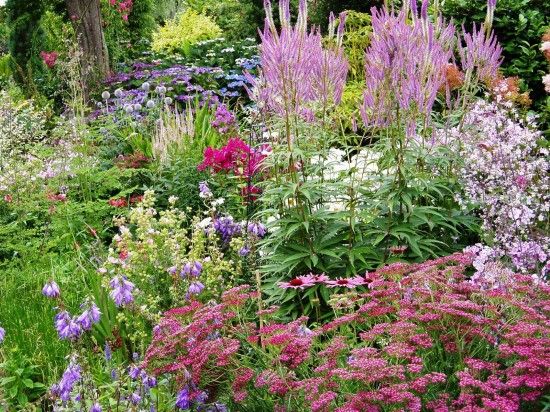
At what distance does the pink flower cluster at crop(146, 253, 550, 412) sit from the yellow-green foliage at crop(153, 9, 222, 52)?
1517 cm

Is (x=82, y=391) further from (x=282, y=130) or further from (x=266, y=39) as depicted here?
(x=282, y=130)

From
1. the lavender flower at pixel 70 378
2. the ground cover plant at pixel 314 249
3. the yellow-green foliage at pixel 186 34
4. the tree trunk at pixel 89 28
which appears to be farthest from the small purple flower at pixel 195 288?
the yellow-green foliage at pixel 186 34

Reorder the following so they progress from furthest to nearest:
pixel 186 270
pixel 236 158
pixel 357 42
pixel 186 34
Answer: pixel 186 34 → pixel 357 42 → pixel 236 158 → pixel 186 270

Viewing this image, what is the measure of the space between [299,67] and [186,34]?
16272 millimetres

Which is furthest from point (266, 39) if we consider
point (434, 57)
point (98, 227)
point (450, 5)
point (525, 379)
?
point (450, 5)

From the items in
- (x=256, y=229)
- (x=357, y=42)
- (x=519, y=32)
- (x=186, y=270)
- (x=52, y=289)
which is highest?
(x=519, y=32)

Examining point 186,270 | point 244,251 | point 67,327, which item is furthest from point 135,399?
point 244,251

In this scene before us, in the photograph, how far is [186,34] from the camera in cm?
2005

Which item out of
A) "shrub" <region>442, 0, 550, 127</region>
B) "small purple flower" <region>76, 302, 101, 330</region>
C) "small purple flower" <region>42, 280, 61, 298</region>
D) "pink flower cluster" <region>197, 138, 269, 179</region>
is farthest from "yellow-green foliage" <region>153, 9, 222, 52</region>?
"small purple flower" <region>76, 302, 101, 330</region>

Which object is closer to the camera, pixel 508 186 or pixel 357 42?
pixel 508 186

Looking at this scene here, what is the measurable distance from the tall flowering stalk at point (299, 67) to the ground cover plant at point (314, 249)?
2 centimetres

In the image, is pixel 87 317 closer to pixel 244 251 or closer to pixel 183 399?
pixel 183 399

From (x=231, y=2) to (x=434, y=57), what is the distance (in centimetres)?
1975

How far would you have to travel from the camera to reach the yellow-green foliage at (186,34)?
18875 millimetres
